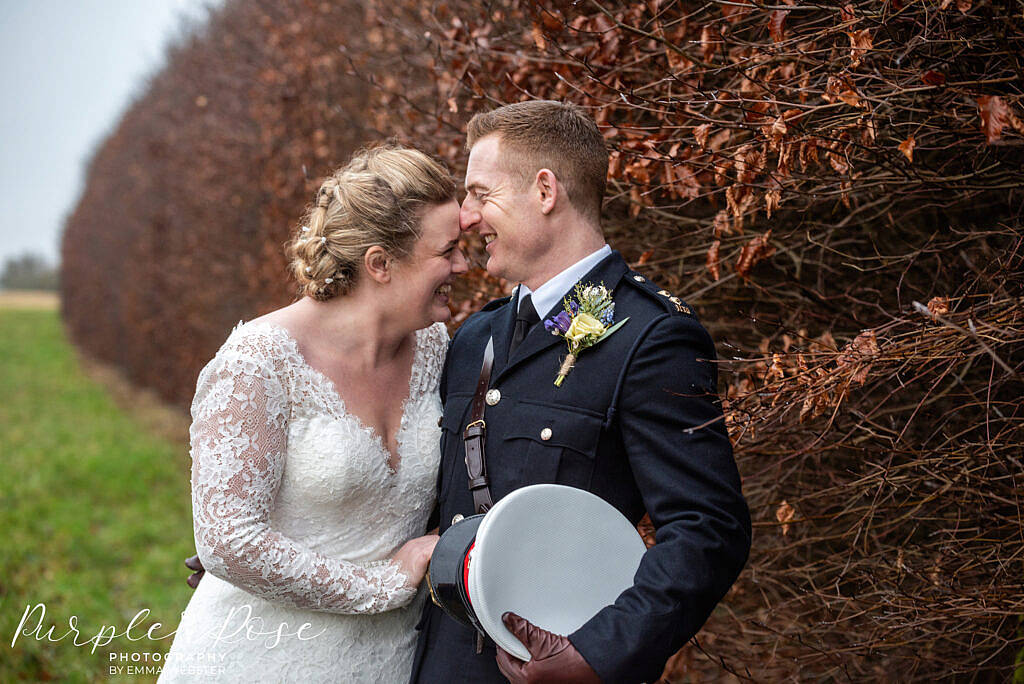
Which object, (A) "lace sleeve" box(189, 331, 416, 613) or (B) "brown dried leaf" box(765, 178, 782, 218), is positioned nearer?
(A) "lace sleeve" box(189, 331, 416, 613)

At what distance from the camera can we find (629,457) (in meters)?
2.12

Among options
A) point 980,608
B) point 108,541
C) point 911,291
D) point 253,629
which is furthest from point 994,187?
point 108,541

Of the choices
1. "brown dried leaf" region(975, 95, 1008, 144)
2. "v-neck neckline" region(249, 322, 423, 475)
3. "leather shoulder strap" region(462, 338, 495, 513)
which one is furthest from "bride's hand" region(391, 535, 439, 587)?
"brown dried leaf" region(975, 95, 1008, 144)

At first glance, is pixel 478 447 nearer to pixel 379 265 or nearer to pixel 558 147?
pixel 379 265

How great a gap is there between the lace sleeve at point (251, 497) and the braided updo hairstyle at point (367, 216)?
0.33m

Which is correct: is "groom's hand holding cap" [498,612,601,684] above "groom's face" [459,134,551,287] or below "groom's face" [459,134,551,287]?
below

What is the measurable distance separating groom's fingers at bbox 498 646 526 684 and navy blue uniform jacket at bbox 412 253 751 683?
13 cm

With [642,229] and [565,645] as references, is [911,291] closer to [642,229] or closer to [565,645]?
[642,229]

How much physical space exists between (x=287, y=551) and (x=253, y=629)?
35cm

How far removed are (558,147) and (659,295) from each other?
0.45 m

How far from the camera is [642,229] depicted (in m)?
3.62

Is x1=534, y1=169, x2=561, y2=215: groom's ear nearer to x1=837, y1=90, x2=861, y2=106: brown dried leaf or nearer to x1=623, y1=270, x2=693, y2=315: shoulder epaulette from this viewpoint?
x1=623, y1=270, x2=693, y2=315: shoulder epaulette

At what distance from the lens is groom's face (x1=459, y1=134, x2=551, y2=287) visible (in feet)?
7.82

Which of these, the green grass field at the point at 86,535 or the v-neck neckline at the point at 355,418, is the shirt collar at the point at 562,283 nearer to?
the v-neck neckline at the point at 355,418
